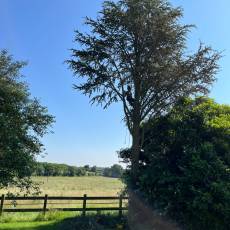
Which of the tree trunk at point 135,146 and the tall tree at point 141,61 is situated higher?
the tall tree at point 141,61

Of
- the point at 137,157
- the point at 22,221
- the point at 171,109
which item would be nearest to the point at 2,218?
the point at 22,221

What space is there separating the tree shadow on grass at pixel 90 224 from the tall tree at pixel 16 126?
1863 millimetres

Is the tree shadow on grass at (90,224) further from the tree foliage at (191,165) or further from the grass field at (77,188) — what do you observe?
the grass field at (77,188)

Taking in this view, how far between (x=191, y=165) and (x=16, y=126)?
735cm

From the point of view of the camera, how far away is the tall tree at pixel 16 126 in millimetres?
13914

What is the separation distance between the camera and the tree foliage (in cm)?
1199

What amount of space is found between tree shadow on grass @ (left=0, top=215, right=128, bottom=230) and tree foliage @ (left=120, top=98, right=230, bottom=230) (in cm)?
227

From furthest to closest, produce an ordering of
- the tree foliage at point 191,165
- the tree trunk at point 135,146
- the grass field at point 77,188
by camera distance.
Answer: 1. the grass field at point 77,188
2. the tree trunk at point 135,146
3. the tree foliage at point 191,165

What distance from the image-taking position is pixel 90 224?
557 inches

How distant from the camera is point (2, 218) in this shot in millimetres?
16531

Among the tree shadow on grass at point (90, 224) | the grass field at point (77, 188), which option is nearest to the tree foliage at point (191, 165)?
the tree shadow on grass at point (90, 224)

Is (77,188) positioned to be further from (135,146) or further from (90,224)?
(90,224)

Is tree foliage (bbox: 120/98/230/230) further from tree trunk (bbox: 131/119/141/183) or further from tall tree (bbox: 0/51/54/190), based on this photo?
tall tree (bbox: 0/51/54/190)

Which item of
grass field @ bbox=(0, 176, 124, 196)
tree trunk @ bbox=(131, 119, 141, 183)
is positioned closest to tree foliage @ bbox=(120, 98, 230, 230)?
tree trunk @ bbox=(131, 119, 141, 183)
